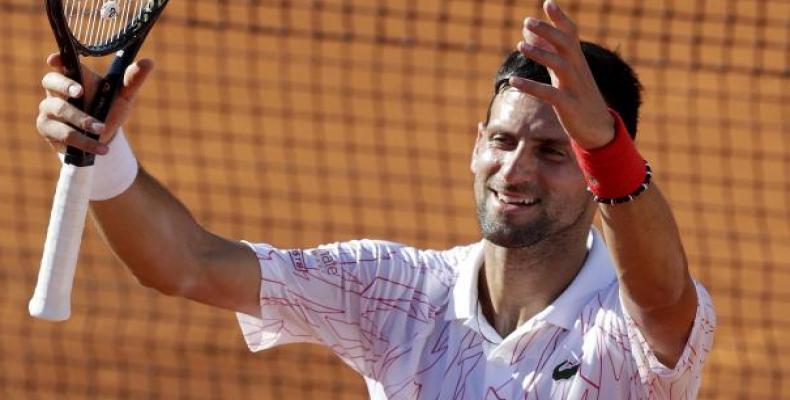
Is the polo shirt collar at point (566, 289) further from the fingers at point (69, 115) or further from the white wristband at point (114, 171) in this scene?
the fingers at point (69, 115)

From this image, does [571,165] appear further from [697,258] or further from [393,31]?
[393,31]

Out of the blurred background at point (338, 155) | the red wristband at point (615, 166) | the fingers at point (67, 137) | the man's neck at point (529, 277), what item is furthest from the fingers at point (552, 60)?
the blurred background at point (338, 155)

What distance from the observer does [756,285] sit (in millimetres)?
10906

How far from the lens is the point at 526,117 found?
→ 409 cm

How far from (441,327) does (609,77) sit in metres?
0.81

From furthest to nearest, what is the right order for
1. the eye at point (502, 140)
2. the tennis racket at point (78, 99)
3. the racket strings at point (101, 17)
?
1. the eye at point (502, 140)
2. the racket strings at point (101, 17)
3. the tennis racket at point (78, 99)

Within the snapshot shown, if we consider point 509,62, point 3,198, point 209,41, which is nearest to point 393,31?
point 209,41

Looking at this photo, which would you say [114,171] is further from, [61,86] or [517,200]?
[517,200]

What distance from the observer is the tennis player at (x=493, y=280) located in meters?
3.76

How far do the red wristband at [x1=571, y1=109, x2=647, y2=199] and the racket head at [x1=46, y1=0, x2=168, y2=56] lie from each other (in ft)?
3.76

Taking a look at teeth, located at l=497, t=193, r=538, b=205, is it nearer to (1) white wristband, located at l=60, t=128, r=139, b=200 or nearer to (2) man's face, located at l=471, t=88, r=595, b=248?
(2) man's face, located at l=471, t=88, r=595, b=248

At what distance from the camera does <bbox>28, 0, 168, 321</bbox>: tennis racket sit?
346 centimetres

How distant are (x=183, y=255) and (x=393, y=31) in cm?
1012

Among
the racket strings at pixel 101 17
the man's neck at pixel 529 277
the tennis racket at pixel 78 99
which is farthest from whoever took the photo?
the man's neck at pixel 529 277
